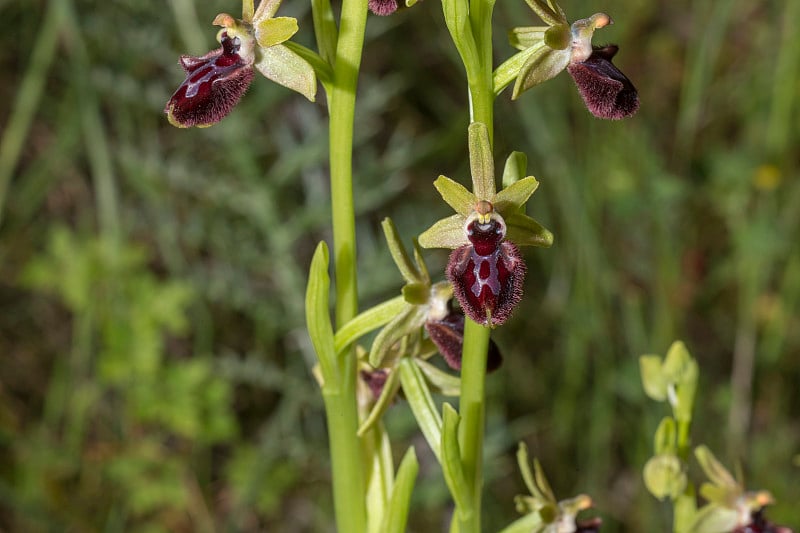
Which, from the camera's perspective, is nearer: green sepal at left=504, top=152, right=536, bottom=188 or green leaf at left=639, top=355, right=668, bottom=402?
green sepal at left=504, top=152, right=536, bottom=188

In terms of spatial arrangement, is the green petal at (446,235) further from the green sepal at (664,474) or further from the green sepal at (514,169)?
the green sepal at (664,474)

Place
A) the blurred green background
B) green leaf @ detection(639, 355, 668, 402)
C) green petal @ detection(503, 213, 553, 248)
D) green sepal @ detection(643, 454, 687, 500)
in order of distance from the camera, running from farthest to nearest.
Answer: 1. the blurred green background
2. green leaf @ detection(639, 355, 668, 402)
3. green sepal @ detection(643, 454, 687, 500)
4. green petal @ detection(503, 213, 553, 248)

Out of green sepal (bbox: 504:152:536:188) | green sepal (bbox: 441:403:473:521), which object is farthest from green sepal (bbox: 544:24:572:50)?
green sepal (bbox: 441:403:473:521)

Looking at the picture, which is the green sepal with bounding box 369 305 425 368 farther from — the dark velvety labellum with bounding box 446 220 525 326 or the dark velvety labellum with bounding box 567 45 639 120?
the dark velvety labellum with bounding box 567 45 639 120

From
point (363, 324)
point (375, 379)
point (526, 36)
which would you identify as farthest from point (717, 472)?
point (526, 36)

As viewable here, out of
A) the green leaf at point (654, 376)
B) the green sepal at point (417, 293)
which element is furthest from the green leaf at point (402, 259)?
the green leaf at point (654, 376)

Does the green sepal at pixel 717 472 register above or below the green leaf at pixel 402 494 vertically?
below
